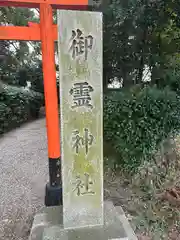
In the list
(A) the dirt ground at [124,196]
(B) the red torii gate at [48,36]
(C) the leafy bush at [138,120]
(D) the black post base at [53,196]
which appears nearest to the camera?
(B) the red torii gate at [48,36]

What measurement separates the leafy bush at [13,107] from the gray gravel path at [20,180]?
12.9 inches

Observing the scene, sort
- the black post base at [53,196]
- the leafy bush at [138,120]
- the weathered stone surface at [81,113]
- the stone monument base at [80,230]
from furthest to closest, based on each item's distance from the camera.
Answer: the leafy bush at [138,120] → the black post base at [53,196] → the stone monument base at [80,230] → the weathered stone surface at [81,113]

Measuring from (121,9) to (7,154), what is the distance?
3107mm

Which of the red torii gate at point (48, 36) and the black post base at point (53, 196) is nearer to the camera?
the red torii gate at point (48, 36)

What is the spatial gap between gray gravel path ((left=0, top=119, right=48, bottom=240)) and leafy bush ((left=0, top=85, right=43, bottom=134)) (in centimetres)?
33

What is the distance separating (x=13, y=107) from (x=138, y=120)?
3710 mm

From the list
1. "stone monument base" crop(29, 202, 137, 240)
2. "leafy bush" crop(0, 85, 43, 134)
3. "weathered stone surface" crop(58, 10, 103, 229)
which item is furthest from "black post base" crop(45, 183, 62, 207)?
"leafy bush" crop(0, 85, 43, 134)

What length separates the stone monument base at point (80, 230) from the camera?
183cm

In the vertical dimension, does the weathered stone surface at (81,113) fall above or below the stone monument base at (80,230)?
above

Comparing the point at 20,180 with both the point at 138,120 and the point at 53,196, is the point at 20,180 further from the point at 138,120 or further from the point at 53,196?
the point at 138,120

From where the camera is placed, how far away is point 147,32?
3.38 m

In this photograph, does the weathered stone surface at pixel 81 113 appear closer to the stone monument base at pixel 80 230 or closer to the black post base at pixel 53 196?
the stone monument base at pixel 80 230

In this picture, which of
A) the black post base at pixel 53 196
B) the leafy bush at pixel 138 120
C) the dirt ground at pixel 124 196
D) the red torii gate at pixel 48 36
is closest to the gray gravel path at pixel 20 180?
the dirt ground at pixel 124 196

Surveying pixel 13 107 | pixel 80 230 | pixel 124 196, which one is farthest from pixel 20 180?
pixel 13 107
